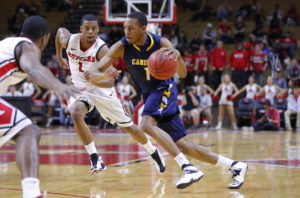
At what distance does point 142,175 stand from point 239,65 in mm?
11667

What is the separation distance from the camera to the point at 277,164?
7602 millimetres

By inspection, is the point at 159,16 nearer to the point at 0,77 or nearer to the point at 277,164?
the point at 277,164

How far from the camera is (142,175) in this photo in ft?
21.9

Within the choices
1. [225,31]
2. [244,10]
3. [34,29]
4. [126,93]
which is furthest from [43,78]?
[244,10]

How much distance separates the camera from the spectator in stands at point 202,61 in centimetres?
1833

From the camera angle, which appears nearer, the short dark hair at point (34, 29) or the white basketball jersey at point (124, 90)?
the short dark hair at point (34, 29)

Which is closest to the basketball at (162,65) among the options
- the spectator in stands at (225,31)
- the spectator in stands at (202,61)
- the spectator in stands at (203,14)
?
the spectator in stands at (202,61)

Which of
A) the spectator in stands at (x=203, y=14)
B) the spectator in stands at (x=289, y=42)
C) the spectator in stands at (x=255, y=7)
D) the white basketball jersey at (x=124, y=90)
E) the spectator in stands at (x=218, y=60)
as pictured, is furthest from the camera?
the spectator in stands at (x=203, y=14)

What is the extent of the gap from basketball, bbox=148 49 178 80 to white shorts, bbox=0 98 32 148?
1.86 meters

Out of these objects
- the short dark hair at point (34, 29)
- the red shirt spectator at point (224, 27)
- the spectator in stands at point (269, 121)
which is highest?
the red shirt spectator at point (224, 27)

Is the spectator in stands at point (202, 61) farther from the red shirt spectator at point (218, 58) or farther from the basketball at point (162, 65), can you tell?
the basketball at point (162, 65)

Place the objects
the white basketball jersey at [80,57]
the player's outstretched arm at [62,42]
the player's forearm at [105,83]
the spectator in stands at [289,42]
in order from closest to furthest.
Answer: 1. the player's forearm at [105,83]
2. the white basketball jersey at [80,57]
3. the player's outstretched arm at [62,42]
4. the spectator in stands at [289,42]

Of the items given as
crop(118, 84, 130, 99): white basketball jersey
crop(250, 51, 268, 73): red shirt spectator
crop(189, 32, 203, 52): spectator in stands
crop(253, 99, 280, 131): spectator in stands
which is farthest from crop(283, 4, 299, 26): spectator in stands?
crop(118, 84, 130, 99): white basketball jersey

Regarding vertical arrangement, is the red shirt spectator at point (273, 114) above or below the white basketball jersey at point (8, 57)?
below
